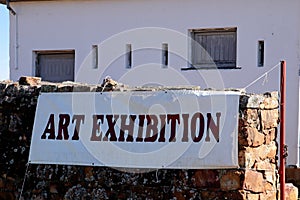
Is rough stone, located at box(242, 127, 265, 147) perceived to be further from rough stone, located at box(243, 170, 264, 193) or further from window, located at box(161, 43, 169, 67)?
window, located at box(161, 43, 169, 67)

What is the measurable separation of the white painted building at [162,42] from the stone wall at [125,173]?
4.64 meters

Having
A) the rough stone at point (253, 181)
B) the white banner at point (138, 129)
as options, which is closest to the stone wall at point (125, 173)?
the rough stone at point (253, 181)

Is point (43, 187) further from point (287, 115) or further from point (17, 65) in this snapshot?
point (17, 65)

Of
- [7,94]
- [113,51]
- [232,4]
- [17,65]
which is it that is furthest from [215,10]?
[7,94]

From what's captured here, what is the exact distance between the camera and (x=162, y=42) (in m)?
13.6

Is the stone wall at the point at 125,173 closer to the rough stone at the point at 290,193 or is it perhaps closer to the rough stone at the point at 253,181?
the rough stone at the point at 253,181

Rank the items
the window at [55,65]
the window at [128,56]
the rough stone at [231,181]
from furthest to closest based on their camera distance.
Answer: the window at [55,65] < the window at [128,56] < the rough stone at [231,181]

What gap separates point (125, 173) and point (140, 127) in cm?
54

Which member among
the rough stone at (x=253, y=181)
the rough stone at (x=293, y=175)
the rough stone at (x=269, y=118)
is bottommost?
the rough stone at (x=293, y=175)

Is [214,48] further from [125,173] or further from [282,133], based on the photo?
[125,173]

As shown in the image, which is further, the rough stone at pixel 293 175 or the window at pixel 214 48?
the window at pixel 214 48

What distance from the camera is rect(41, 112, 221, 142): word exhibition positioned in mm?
6789

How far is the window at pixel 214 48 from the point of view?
13.2m

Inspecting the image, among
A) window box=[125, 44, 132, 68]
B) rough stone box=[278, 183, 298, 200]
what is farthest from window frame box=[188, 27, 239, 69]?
rough stone box=[278, 183, 298, 200]
